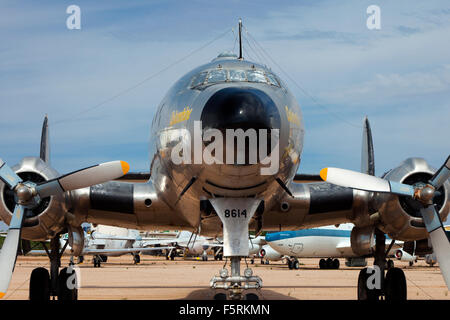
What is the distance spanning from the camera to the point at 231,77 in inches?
391

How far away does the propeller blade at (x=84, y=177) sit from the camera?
1083 cm

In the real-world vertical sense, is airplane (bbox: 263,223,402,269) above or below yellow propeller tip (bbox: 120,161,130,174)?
Answer: above

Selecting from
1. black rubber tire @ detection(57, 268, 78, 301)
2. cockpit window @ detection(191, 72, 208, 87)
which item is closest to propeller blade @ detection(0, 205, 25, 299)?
black rubber tire @ detection(57, 268, 78, 301)

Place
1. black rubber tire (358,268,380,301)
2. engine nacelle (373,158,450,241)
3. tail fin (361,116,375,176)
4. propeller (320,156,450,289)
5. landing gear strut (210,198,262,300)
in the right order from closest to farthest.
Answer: landing gear strut (210,198,262,300), propeller (320,156,450,289), engine nacelle (373,158,450,241), black rubber tire (358,268,380,301), tail fin (361,116,375,176)

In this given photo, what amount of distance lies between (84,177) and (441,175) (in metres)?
6.76

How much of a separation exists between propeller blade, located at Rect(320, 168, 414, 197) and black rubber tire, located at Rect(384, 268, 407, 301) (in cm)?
231

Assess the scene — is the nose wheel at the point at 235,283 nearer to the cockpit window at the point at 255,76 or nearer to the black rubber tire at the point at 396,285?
the cockpit window at the point at 255,76

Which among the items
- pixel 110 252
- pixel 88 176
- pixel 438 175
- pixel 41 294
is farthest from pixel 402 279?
pixel 110 252

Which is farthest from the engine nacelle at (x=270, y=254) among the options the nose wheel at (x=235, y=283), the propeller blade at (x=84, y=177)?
the nose wheel at (x=235, y=283)

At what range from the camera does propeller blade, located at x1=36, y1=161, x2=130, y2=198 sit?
10829mm

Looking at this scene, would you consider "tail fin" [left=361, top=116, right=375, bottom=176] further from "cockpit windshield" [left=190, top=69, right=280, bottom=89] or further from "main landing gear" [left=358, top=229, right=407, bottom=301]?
"cockpit windshield" [left=190, top=69, right=280, bottom=89]

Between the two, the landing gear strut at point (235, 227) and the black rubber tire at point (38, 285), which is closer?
the landing gear strut at point (235, 227)

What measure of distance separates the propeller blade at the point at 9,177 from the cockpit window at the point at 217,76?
4114mm
